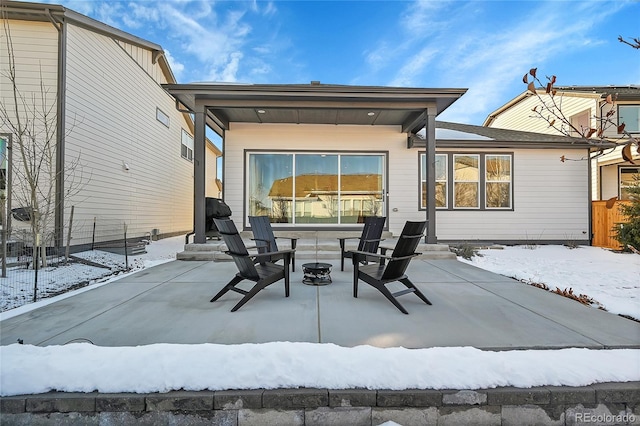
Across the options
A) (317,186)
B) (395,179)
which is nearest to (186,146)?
(317,186)

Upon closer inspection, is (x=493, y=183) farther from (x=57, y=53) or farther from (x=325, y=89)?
(x=57, y=53)

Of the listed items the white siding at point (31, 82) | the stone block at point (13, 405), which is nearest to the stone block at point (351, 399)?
the stone block at point (13, 405)

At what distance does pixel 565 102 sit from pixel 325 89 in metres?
12.9

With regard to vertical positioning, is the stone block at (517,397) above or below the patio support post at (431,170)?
below

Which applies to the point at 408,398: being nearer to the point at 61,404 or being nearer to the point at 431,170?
the point at 61,404

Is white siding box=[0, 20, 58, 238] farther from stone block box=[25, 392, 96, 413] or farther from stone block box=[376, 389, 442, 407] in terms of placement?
stone block box=[376, 389, 442, 407]

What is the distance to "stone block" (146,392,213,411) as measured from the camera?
5.74 ft

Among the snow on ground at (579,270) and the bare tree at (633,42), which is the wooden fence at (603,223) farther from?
the bare tree at (633,42)

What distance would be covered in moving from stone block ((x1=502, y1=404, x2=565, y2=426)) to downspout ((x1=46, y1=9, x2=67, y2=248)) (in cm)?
736

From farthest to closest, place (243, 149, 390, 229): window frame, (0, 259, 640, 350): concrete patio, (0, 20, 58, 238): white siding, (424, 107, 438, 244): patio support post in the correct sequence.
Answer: (243, 149, 390, 229): window frame, (424, 107, 438, 244): patio support post, (0, 20, 58, 238): white siding, (0, 259, 640, 350): concrete patio

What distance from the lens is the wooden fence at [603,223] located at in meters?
8.40

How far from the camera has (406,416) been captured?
1.80m

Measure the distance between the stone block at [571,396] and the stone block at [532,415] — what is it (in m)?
0.05

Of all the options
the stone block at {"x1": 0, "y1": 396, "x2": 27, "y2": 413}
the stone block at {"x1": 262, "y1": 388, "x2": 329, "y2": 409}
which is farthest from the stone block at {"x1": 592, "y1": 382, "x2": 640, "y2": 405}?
the stone block at {"x1": 0, "y1": 396, "x2": 27, "y2": 413}
